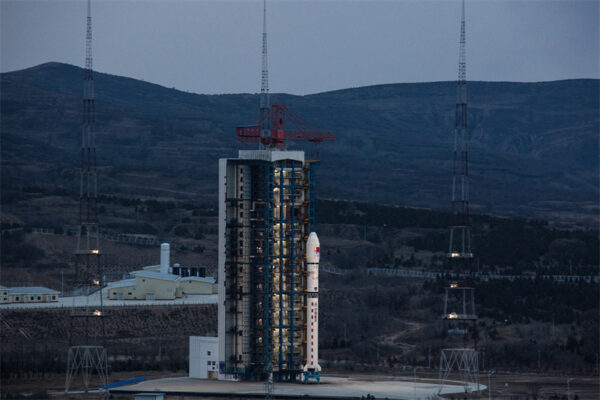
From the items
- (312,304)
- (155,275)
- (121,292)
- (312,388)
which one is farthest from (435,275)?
(312,388)

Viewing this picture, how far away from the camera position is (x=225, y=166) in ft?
250

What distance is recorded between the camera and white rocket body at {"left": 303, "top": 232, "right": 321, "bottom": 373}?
7475 cm

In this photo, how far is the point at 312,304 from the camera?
247 feet

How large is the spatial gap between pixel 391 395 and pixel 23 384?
21048 millimetres

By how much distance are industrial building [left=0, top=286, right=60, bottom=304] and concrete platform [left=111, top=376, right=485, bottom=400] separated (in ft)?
103

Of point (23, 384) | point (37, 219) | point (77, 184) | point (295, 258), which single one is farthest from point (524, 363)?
point (77, 184)

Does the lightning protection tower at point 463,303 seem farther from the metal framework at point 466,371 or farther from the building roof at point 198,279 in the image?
the building roof at point 198,279

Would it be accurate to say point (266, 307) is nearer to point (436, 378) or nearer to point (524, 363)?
point (436, 378)

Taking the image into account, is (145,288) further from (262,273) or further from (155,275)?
(262,273)

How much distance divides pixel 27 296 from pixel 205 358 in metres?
33.1

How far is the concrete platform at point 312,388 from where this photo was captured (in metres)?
67.8

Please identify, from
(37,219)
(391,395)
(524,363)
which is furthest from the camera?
(37,219)

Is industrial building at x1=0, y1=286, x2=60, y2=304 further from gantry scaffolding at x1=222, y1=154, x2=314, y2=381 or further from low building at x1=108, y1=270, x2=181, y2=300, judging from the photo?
gantry scaffolding at x1=222, y1=154, x2=314, y2=381

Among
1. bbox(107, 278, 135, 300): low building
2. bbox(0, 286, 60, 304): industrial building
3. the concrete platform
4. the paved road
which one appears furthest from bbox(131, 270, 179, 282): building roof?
the concrete platform
